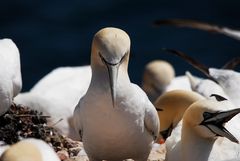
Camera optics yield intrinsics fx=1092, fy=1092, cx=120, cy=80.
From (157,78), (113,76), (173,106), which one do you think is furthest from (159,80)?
(113,76)

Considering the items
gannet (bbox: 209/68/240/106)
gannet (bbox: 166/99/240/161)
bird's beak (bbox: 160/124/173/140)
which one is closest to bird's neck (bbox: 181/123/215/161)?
gannet (bbox: 166/99/240/161)

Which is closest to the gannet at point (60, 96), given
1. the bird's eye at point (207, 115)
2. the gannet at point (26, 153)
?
the bird's eye at point (207, 115)

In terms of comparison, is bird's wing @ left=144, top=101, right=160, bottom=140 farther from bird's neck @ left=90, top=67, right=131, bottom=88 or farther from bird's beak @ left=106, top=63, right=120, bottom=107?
bird's beak @ left=106, top=63, right=120, bottom=107

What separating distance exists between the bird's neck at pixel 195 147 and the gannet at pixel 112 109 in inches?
12.8

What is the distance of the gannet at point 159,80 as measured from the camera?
50.5 ft

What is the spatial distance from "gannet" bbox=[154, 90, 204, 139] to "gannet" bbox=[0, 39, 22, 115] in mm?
1714

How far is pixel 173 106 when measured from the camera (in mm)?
11750

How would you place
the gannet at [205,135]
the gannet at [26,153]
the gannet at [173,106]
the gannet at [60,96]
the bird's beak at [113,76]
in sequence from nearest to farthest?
the gannet at [26,153], the bird's beak at [113,76], the gannet at [205,135], the gannet at [173,106], the gannet at [60,96]

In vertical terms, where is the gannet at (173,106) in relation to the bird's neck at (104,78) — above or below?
below

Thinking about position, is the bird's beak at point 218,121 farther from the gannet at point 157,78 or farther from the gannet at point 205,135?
the gannet at point 157,78

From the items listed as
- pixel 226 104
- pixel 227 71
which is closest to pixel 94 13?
pixel 227 71

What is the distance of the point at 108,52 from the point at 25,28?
1226 centimetres

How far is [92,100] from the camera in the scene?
9500 mm

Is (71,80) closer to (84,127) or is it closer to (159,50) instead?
(84,127)
